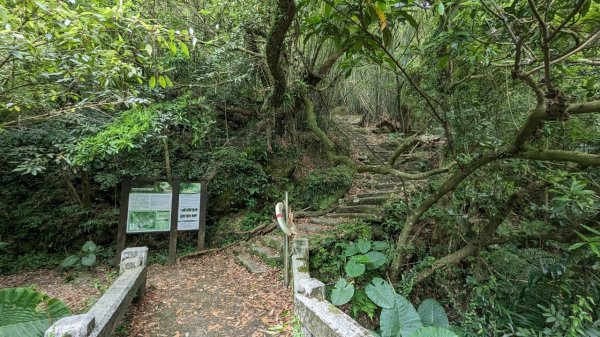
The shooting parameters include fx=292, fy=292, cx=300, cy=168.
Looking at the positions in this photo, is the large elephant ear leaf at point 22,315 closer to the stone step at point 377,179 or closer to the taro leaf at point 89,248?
the taro leaf at point 89,248

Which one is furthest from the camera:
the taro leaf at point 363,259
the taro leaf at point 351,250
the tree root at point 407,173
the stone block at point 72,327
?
the taro leaf at point 351,250

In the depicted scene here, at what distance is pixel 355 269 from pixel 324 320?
1.43 meters

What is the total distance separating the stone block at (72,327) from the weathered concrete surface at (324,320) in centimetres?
159

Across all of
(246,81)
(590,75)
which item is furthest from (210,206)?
(590,75)

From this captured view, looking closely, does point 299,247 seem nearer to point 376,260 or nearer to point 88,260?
point 376,260

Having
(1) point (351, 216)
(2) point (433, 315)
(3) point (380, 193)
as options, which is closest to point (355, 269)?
(2) point (433, 315)

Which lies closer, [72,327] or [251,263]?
[72,327]

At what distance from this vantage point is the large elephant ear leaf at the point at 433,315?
10.8ft

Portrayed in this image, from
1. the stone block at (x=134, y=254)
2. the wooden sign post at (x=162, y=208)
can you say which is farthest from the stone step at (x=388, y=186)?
the stone block at (x=134, y=254)

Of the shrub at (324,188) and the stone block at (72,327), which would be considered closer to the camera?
the stone block at (72,327)

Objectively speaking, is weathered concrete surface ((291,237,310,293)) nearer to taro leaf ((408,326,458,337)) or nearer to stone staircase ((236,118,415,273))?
stone staircase ((236,118,415,273))

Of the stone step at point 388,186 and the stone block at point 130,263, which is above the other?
the stone step at point 388,186

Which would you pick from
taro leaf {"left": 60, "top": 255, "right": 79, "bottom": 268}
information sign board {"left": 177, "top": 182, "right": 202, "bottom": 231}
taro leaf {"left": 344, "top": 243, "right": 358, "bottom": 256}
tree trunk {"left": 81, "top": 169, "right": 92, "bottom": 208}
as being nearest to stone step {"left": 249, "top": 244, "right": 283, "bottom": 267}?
taro leaf {"left": 344, "top": 243, "right": 358, "bottom": 256}

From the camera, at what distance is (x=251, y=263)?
15.8 feet
